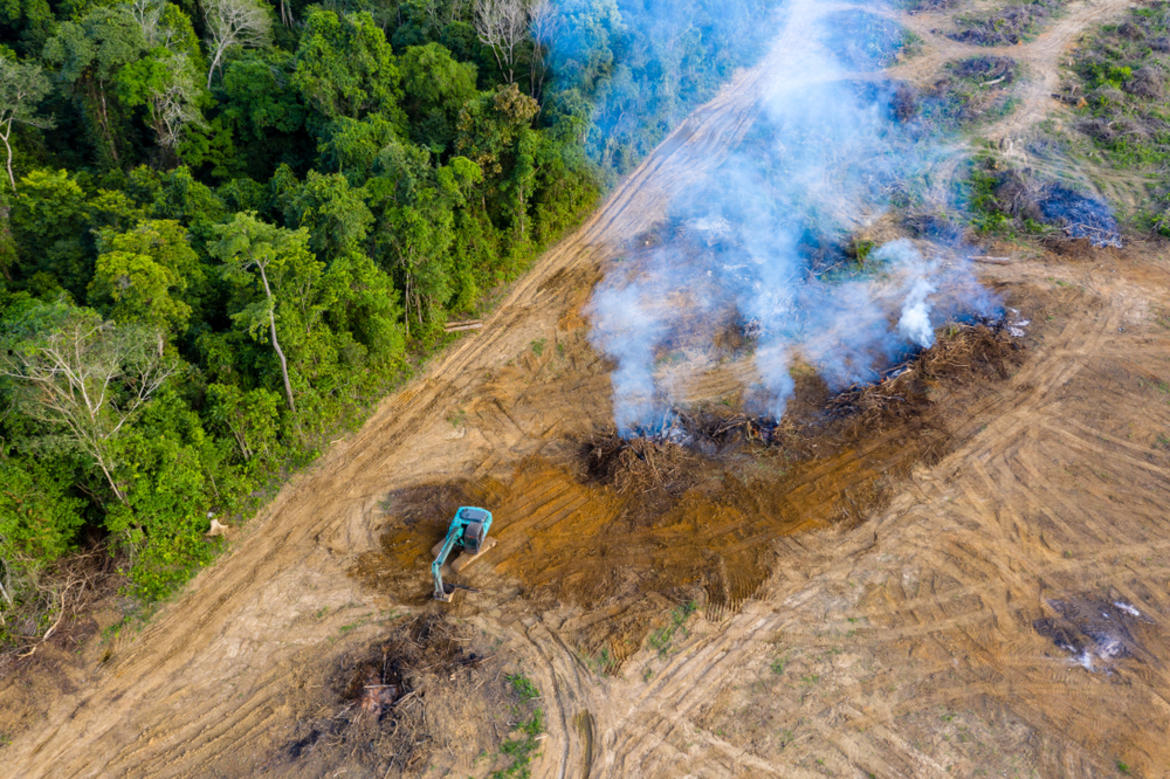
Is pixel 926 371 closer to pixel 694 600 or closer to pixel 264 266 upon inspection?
pixel 694 600

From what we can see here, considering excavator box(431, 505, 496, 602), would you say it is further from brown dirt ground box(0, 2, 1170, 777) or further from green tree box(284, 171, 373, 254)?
green tree box(284, 171, 373, 254)

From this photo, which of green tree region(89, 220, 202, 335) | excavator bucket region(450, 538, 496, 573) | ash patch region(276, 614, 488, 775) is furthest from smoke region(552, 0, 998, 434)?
green tree region(89, 220, 202, 335)

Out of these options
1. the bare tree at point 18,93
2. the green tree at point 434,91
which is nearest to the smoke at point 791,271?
the green tree at point 434,91

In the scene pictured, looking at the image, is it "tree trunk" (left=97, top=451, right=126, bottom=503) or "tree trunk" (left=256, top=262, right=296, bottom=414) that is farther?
"tree trunk" (left=256, top=262, right=296, bottom=414)

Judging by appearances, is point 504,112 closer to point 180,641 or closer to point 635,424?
point 635,424

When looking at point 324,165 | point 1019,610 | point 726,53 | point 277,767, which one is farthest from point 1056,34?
point 277,767

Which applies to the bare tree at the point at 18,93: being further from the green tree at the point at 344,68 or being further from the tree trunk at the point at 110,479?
the tree trunk at the point at 110,479
